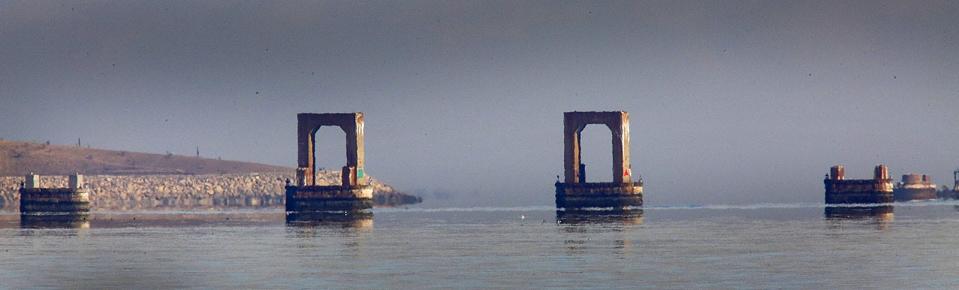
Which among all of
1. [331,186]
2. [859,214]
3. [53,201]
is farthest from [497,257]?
[53,201]

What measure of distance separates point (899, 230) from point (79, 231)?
49.6m

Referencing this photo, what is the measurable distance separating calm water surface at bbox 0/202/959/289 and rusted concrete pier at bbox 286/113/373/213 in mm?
69021

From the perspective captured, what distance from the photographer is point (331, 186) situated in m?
182

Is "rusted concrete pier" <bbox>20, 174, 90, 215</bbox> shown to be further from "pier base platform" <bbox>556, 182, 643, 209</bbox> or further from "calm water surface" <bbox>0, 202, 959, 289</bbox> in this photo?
"calm water surface" <bbox>0, 202, 959, 289</bbox>

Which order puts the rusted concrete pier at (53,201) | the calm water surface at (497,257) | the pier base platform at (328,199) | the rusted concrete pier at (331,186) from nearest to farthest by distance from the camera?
the calm water surface at (497,257), the rusted concrete pier at (53,201), the pier base platform at (328,199), the rusted concrete pier at (331,186)

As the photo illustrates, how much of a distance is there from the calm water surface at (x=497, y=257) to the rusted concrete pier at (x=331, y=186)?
6902cm

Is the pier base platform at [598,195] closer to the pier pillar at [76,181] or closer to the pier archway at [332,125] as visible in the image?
the pier archway at [332,125]

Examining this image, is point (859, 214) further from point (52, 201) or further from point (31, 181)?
point (31, 181)

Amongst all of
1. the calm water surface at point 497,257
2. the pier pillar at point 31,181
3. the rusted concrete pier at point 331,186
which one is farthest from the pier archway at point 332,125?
the calm water surface at point 497,257

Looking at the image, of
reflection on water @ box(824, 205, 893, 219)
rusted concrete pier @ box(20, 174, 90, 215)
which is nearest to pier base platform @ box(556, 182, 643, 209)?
reflection on water @ box(824, 205, 893, 219)

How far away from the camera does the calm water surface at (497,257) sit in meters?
58.8

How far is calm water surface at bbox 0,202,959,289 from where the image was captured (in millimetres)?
58812

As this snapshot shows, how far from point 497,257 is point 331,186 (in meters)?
112

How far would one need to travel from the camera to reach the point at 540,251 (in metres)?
76.4
